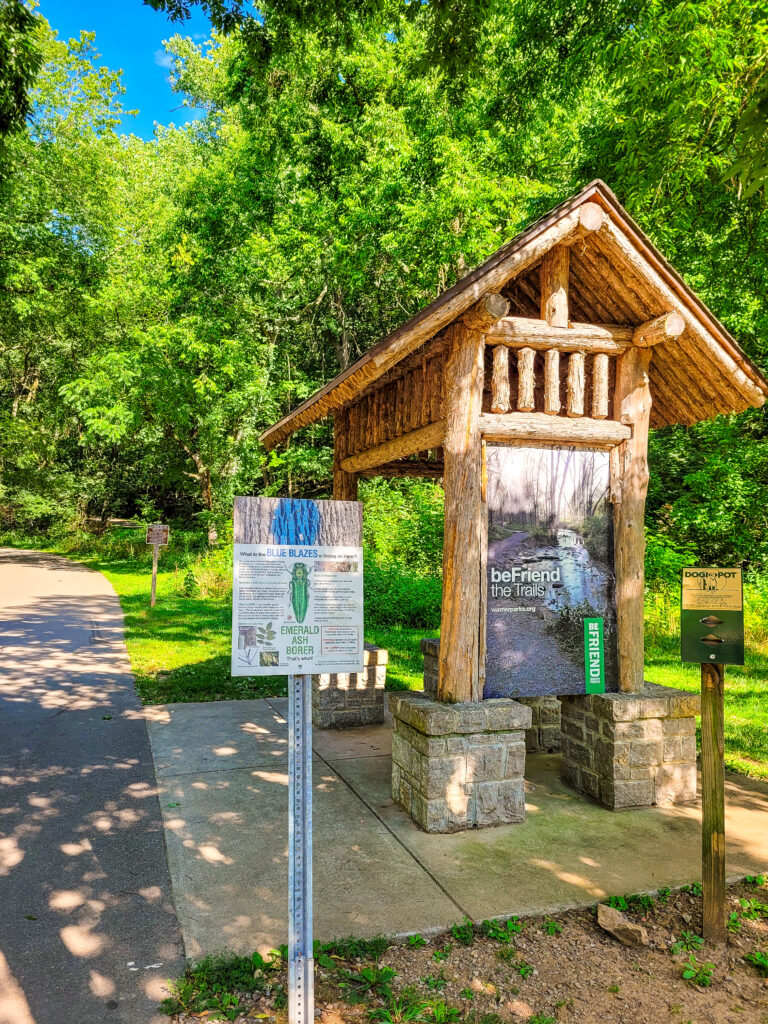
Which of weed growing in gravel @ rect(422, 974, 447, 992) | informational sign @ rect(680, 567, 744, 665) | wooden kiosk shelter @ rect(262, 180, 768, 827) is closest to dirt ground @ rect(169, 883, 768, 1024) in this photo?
weed growing in gravel @ rect(422, 974, 447, 992)

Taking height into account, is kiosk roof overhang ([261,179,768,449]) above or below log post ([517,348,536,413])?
above

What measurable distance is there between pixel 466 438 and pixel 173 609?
11.8 meters

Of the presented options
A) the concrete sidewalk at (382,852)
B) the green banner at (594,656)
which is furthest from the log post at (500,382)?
the concrete sidewalk at (382,852)

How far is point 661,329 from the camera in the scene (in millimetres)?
5070

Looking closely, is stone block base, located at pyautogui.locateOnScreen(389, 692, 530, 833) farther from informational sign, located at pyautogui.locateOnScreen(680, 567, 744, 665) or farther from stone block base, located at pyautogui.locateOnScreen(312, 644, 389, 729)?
stone block base, located at pyautogui.locateOnScreen(312, 644, 389, 729)

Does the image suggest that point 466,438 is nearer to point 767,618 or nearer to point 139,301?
point 767,618

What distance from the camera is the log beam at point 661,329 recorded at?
16.5 feet

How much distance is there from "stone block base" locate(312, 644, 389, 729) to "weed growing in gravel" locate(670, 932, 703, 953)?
13.1 feet

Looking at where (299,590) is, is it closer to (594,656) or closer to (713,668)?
(713,668)

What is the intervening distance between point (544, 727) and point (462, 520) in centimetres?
288

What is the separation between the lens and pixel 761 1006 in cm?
296

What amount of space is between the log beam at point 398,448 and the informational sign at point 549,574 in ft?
1.71

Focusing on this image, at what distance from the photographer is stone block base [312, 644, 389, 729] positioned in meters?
7.10

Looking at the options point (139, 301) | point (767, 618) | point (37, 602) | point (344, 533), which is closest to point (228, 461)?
point (139, 301)
